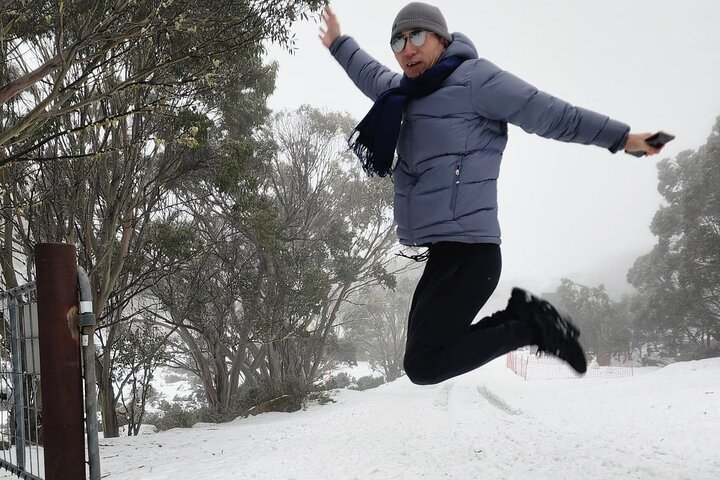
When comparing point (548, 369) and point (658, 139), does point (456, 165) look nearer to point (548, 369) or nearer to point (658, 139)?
point (658, 139)

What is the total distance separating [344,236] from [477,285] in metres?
11.7

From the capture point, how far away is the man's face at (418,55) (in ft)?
6.24

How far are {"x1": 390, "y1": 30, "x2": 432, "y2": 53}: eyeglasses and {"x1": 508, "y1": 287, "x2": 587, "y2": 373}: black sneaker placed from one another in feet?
3.51

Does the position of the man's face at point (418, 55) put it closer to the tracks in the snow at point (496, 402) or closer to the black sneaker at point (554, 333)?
the black sneaker at point (554, 333)

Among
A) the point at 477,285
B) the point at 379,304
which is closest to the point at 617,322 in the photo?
the point at 379,304

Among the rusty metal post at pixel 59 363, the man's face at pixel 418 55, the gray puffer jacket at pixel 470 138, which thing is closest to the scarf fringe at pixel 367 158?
the gray puffer jacket at pixel 470 138

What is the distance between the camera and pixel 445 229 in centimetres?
177

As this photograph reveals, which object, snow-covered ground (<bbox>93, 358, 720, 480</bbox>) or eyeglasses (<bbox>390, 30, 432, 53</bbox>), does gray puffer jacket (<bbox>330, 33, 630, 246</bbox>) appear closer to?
eyeglasses (<bbox>390, 30, 432, 53</bbox>)

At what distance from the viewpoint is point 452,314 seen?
1.79 meters

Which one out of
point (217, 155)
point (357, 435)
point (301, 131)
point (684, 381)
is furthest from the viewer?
point (301, 131)

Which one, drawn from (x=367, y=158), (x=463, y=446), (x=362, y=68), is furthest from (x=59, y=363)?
(x=463, y=446)

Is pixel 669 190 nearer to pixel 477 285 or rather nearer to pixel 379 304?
pixel 379 304

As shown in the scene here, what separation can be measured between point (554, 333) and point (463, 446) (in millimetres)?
2834

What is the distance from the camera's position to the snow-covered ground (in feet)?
12.1
